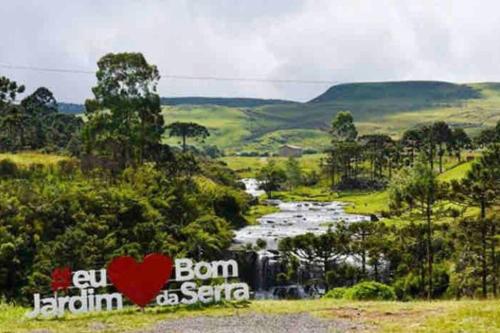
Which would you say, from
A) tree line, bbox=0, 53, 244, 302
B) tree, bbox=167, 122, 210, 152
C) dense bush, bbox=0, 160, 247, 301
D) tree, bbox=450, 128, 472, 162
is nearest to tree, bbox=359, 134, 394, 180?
tree, bbox=450, 128, 472, 162

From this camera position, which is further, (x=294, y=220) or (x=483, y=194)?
(x=294, y=220)

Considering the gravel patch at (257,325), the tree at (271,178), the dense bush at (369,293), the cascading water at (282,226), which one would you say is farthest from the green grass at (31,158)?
the tree at (271,178)

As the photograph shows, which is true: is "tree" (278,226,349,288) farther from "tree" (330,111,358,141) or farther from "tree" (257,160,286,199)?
"tree" (330,111,358,141)

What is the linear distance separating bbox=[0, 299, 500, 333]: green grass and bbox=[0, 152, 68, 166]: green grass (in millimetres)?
51509

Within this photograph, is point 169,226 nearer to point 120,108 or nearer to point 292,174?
point 120,108

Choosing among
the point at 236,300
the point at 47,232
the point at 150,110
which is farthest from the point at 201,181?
the point at 236,300

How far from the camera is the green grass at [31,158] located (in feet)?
244

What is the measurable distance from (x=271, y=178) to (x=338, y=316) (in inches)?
5359

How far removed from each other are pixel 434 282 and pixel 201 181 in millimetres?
56408

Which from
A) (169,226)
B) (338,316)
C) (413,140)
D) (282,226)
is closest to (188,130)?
(413,140)

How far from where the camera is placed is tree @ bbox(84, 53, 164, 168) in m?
80.4

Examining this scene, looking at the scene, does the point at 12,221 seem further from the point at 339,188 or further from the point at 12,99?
the point at 339,188

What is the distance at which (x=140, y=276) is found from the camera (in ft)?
78.7

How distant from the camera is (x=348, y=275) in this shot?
6153 cm
